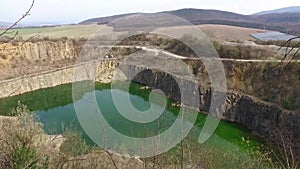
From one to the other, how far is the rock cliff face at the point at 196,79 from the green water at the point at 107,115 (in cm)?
109

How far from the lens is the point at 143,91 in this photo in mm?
31375

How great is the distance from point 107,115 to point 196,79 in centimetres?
913

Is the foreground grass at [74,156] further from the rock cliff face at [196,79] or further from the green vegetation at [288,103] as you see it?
the green vegetation at [288,103]

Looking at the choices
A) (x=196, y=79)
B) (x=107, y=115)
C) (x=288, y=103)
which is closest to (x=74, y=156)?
(x=107, y=115)

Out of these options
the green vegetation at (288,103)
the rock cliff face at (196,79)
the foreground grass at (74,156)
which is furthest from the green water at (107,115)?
the green vegetation at (288,103)

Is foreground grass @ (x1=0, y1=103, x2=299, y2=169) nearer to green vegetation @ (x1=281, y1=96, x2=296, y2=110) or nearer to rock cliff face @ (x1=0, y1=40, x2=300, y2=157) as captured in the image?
rock cliff face @ (x1=0, y1=40, x2=300, y2=157)

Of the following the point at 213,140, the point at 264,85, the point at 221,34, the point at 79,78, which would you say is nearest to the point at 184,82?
the point at 264,85

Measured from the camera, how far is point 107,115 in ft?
72.5

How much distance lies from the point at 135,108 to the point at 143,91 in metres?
9.56

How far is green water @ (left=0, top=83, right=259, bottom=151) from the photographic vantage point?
1830 centimetres

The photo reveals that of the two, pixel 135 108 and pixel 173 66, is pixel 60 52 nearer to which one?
pixel 173 66

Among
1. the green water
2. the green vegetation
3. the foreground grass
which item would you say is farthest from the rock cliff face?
the foreground grass

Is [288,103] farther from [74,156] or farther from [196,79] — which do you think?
[74,156]

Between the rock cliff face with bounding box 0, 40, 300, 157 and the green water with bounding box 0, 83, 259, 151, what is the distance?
1087mm
